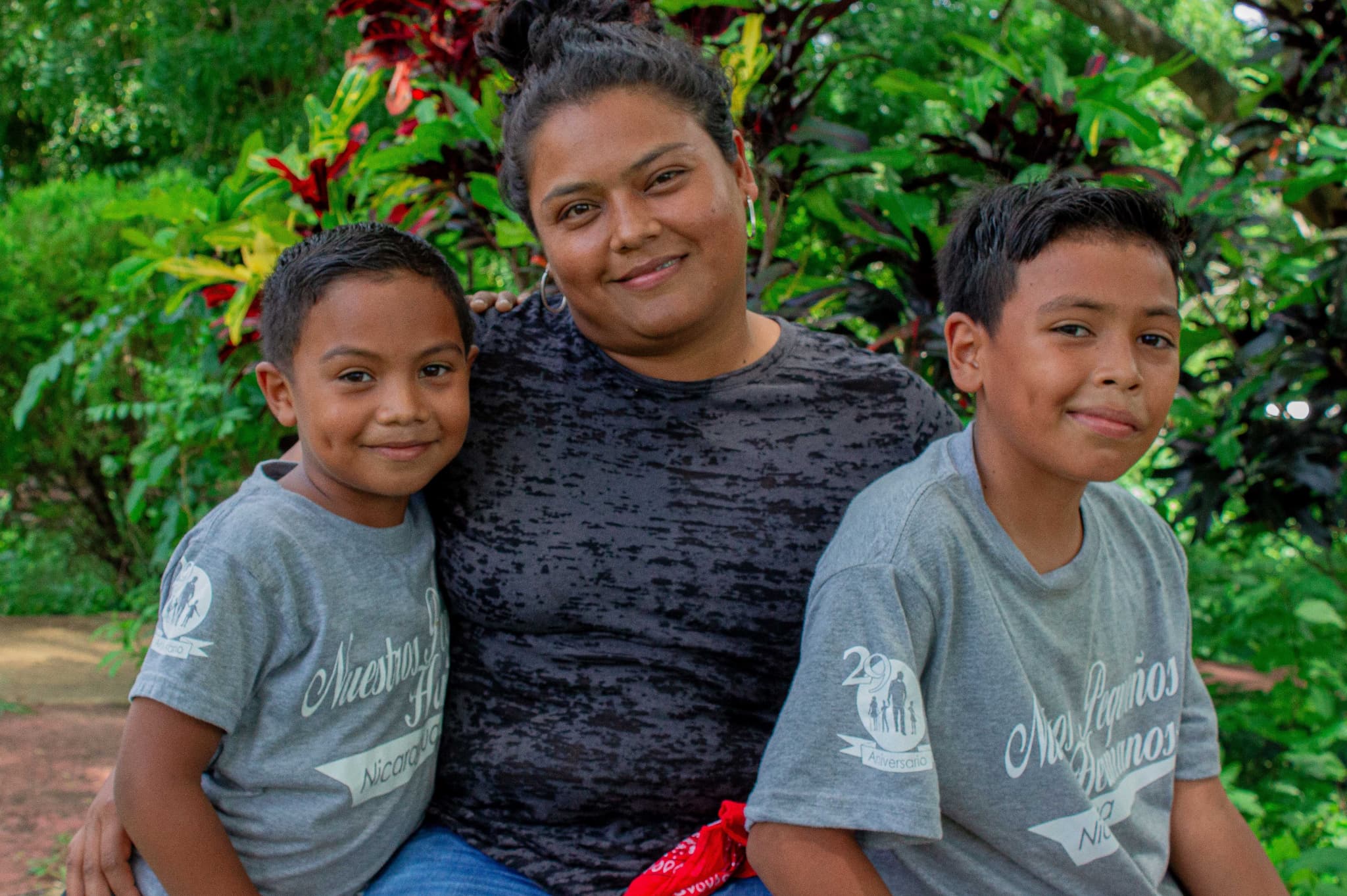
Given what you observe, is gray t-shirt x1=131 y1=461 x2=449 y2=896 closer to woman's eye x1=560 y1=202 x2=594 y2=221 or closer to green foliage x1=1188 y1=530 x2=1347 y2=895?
woman's eye x1=560 y1=202 x2=594 y2=221

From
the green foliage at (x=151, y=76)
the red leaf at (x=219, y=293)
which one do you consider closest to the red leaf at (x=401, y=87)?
the red leaf at (x=219, y=293)

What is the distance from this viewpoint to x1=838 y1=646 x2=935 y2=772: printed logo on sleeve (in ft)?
4.41

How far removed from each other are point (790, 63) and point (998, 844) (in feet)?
5.55

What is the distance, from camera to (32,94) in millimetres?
7844

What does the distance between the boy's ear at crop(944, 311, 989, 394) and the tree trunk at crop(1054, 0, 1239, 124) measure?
298cm

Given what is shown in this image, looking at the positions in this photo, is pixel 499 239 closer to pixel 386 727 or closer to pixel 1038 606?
pixel 386 727

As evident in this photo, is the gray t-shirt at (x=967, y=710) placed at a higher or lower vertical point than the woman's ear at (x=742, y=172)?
lower

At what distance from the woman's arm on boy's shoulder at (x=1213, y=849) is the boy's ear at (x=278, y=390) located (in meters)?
1.47

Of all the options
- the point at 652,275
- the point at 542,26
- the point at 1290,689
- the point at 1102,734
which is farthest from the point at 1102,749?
the point at 1290,689

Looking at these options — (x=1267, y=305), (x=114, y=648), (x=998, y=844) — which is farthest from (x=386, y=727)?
(x=114, y=648)

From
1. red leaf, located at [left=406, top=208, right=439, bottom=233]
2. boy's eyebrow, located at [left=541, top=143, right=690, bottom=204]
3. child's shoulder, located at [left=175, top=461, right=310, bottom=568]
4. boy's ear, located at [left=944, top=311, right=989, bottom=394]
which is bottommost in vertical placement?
child's shoulder, located at [left=175, top=461, right=310, bottom=568]

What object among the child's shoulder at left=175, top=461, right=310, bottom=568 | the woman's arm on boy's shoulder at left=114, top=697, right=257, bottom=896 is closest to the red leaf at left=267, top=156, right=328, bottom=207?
the child's shoulder at left=175, top=461, right=310, bottom=568

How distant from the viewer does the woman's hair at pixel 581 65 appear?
169 cm

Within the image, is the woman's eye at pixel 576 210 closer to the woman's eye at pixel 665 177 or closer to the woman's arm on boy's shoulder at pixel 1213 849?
the woman's eye at pixel 665 177
